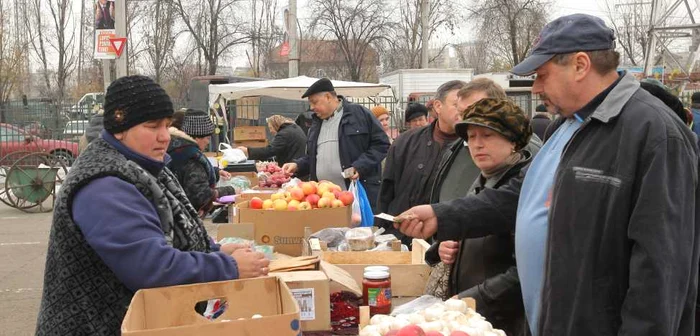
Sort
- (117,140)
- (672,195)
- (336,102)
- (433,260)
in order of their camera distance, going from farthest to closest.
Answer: (336,102)
(433,260)
(117,140)
(672,195)

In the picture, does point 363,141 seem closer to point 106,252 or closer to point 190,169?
point 190,169

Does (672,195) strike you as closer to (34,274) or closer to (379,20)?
(34,274)

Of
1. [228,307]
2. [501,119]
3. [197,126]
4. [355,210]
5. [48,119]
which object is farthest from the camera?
[48,119]

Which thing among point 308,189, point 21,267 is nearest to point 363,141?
point 308,189

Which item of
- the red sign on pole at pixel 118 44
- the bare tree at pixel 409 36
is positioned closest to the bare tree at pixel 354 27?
the bare tree at pixel 409 36

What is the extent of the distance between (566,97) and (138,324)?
5.13ft

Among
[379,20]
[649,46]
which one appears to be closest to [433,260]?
[649,46]

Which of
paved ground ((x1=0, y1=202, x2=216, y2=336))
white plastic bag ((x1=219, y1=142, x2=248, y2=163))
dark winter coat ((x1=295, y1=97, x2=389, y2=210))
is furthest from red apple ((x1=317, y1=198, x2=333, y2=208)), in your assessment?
white plastic bag ((x1=219, y1=142, x2=248, y2=163))

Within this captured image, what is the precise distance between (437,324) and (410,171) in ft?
9.37

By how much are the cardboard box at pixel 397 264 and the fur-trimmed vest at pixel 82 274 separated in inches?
52.2

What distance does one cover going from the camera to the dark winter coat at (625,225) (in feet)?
6.84

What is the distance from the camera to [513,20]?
27422mm

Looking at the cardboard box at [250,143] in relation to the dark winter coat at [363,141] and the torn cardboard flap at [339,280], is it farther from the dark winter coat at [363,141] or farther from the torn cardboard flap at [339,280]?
the torn cardboard flap at [339,280]

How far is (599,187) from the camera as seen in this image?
221 centimetres
